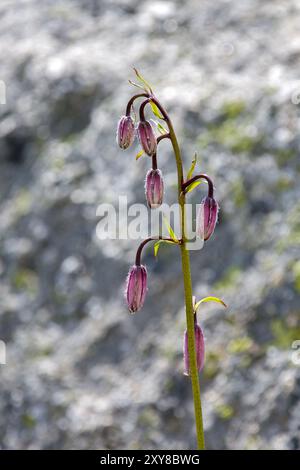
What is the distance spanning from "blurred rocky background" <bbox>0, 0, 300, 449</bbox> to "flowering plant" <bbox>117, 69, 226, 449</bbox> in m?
0.97

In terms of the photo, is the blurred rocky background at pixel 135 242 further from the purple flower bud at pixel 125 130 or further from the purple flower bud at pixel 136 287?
the purple flower bud at pixel 125 130

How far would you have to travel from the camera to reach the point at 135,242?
4332 millimetres

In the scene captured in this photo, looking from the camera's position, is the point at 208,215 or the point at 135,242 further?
the point at 135,242

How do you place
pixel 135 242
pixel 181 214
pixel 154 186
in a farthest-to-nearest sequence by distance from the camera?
pixel 135 242
pixel 154 186
pixel 181 214

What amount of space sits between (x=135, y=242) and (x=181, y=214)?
Answer: 178 cm

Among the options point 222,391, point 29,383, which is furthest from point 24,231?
point 222,391

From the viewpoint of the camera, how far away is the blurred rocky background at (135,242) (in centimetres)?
374

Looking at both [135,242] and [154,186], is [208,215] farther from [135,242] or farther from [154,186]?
[135,242]

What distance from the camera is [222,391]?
3688 millimetres

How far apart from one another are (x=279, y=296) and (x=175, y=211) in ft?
2.60

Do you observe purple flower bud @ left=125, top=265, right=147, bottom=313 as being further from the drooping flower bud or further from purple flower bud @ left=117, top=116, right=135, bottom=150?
purple flower bud @ left=117, top=116, right=135, bottom=150

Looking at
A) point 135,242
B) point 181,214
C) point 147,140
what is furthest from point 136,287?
point 135,242
